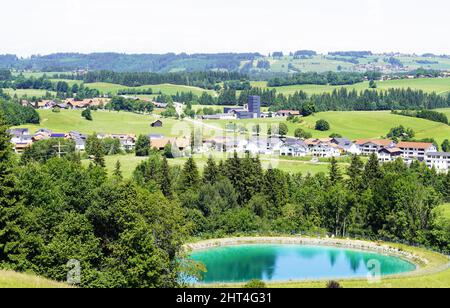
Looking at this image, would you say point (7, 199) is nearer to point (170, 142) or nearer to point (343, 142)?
point (170, 142)

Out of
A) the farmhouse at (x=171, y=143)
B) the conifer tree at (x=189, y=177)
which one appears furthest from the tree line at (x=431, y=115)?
the conifer tree at (x=189, y=177)

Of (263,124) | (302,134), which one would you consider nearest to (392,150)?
(302,134)

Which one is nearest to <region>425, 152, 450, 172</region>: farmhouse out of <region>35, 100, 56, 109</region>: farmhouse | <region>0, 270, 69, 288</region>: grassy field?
<region>0, 270, 69, 288</region>: grassy field

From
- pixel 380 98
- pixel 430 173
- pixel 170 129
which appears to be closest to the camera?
pixel 430 173

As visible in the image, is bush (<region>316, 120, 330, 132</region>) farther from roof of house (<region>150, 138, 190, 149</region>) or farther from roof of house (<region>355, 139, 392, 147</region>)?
roof of house (<region>150, 138, 190, 149</region>)

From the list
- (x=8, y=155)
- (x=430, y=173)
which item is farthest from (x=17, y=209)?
(x=430, y=173)
